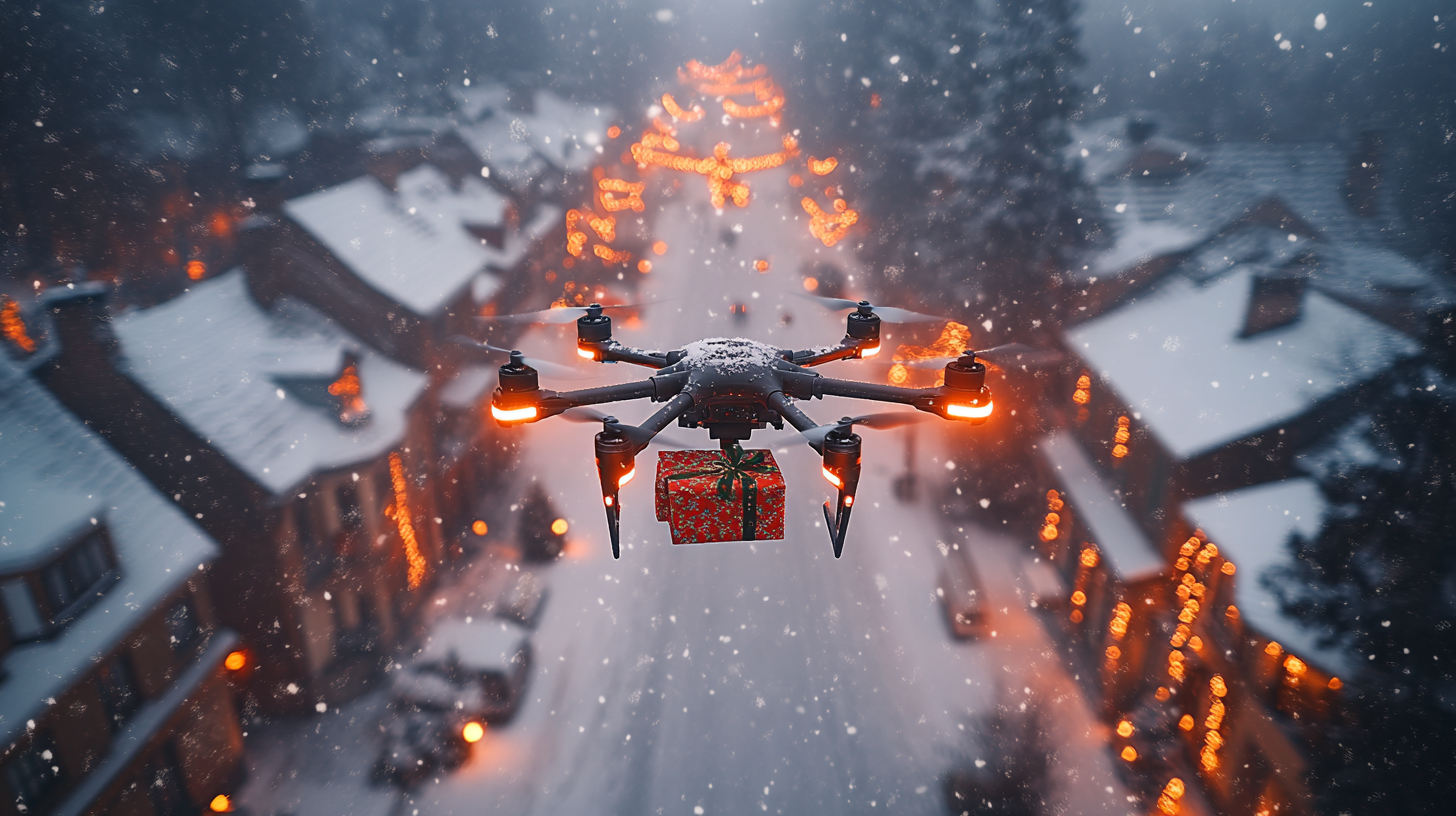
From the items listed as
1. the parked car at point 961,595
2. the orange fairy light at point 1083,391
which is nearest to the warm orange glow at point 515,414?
the parked car at point 961,595

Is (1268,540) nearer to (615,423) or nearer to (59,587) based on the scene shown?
(615,423)

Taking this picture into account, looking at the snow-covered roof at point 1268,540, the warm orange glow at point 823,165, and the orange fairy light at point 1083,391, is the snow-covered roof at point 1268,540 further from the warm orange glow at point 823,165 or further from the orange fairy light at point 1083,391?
the warm orange glow at point 823,165

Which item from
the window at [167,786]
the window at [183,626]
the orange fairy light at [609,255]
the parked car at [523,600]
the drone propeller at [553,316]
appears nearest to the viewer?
the drone propeller at [553,316]

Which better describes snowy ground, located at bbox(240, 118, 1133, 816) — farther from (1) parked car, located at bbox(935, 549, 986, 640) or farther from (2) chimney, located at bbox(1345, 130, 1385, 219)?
(2) chimney, located at bbox(1345, 130, 1385, 219)

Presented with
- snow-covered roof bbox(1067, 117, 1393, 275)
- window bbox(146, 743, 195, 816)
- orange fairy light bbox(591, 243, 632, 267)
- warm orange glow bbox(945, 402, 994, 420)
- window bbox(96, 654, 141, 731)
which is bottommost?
window bbox(146, 743, 195, 816)

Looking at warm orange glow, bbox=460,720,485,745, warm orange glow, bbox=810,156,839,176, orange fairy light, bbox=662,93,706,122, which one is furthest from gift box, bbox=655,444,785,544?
warm orange glow, bbox=810,156,839,176

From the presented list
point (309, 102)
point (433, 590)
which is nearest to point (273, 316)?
point (309, 102)

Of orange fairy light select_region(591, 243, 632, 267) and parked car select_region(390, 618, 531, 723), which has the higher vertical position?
orange fairy light select_region(591, 243, 632, 267)
